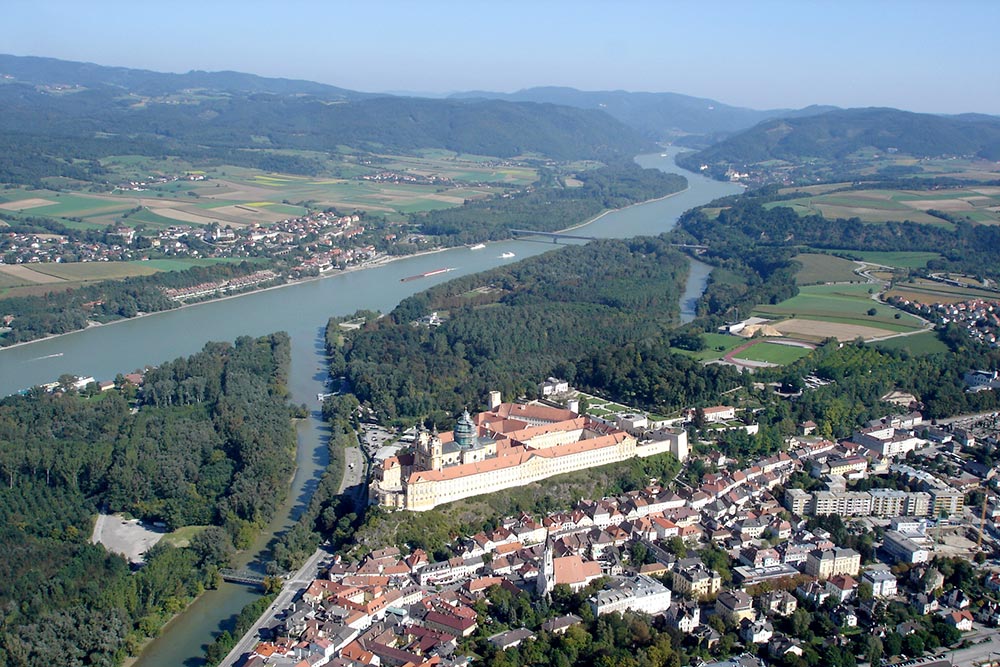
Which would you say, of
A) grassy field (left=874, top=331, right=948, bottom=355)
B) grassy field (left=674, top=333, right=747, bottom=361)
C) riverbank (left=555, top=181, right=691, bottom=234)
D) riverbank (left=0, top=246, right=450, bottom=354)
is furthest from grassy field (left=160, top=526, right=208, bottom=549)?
riverbank (left=555, top=181, right=691, bottom=234)

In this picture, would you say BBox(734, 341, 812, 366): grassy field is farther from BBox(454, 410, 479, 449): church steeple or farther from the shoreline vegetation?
the shoreline vegetation

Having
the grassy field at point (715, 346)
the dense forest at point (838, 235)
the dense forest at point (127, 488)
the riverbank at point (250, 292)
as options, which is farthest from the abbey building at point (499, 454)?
the dense forest at point (838, 235)

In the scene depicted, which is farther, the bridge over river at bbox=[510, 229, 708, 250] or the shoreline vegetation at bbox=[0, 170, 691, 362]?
the bridge over river at bbox=[510, 229, 708, 250]

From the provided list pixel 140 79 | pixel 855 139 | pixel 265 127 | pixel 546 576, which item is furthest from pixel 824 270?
pixel 140 79

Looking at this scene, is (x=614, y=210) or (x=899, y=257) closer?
(x=899, y=257)

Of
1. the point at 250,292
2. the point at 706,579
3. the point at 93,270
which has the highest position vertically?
the point at 706,579

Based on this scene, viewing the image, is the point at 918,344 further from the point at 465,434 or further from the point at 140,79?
the point at 140,79
